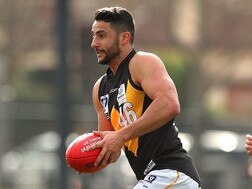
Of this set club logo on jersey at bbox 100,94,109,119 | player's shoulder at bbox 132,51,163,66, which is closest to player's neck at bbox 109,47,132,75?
player's shoulder at bbox 132,51,163,66

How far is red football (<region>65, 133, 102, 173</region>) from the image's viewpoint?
837cm

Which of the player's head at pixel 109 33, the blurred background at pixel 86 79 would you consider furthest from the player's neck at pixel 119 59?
the blurred background at pixel 86 79

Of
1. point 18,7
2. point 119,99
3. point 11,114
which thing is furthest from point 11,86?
point 119,99

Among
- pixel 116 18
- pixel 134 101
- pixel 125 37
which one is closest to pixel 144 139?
pixel 134 101

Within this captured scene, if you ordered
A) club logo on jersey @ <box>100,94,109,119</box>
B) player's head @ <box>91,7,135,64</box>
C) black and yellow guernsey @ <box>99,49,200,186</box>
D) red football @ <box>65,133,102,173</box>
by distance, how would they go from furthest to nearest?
club logo on jersey @ <box>100,94,109,119</box>
player's head @ <box>91,7,135,64</box>
black and yellow guernsey @ <box>99,49,200,186</box>
red football @ <box>65,133,102,173</box>

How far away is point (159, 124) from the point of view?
8.17 metres

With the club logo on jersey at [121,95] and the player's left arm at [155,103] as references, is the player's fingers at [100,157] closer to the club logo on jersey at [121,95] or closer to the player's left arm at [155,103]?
the player's left arm at [155,103]

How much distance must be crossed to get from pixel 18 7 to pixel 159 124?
10843 millimetres

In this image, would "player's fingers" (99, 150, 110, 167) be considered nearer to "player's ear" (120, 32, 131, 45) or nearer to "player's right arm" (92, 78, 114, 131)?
"player's right arm" (92, 78, 114, 131)

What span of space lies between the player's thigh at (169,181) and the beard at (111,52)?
93 centimetres

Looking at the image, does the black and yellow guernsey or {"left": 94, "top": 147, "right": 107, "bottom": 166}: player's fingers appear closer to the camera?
{"left": 94, "top": 147, "right": 107, "bottom": 166}: player's fingers

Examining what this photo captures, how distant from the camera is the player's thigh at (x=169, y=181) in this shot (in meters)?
8.39

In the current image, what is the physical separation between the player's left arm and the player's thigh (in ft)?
1.40

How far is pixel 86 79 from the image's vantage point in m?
15.8
